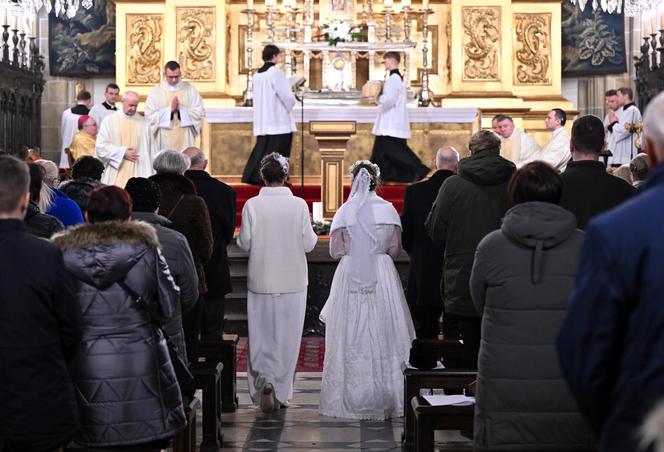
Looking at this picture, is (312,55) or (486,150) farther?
(312,55)

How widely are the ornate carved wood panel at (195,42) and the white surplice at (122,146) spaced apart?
4008 mm

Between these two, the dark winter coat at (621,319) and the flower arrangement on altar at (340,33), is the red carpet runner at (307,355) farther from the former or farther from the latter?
the dark winter coat at (621,319)

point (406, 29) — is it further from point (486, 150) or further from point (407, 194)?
point (486, 150)

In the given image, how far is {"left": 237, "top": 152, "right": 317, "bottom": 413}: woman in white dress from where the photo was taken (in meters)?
9.62

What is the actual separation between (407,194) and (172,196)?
1969 mm

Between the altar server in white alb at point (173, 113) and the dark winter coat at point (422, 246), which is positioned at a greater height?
the altar server in white alb at point (173, 113)

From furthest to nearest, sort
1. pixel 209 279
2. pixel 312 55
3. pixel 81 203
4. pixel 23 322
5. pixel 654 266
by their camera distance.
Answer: pixel 312 55, pixel 209 279, pixel 81 203, pixel 23 322, pixel 654 266

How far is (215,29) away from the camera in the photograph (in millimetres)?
20109

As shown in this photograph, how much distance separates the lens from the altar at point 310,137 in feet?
61.7

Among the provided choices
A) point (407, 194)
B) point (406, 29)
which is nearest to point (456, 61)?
point (406, 29)

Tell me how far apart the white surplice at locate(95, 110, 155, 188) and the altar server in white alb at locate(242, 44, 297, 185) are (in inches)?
65.1

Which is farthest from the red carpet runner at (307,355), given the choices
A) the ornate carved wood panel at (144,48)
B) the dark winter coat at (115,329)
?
the ornate carved wood panel at (144,48)

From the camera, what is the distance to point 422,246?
375 inches

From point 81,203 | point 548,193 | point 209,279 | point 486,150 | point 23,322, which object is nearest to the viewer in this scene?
point 23,322
